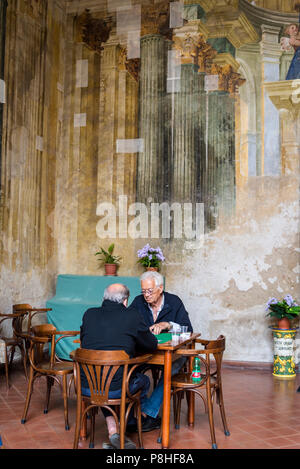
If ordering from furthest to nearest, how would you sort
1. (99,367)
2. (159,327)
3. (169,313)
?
(169,313), (159,327), (99,367)

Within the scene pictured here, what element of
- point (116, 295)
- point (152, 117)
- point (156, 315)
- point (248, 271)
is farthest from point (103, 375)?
point (152, 117)

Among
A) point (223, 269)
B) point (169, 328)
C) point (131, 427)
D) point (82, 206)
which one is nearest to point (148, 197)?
point (82, 206)

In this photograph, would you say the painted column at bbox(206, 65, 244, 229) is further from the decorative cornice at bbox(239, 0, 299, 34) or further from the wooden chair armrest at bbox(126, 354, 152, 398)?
the wooden chair armrest at bbox(126, 354, 152, 398)

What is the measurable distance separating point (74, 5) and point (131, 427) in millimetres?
7578

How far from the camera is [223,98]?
26.0 ft

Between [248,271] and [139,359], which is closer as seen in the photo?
[139,359]

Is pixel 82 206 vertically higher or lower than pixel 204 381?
higher

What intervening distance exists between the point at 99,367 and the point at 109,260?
4.73 meters

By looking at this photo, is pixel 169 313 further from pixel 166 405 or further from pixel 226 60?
pixel 226 60

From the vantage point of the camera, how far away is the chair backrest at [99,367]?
329 centimetres

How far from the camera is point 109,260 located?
26.3 feet

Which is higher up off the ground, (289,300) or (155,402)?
(289,300)

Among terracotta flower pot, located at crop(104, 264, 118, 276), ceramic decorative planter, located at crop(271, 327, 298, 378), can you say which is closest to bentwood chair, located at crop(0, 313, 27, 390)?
terracotta flower pot, located at crop(104, 264, 118, 276)
